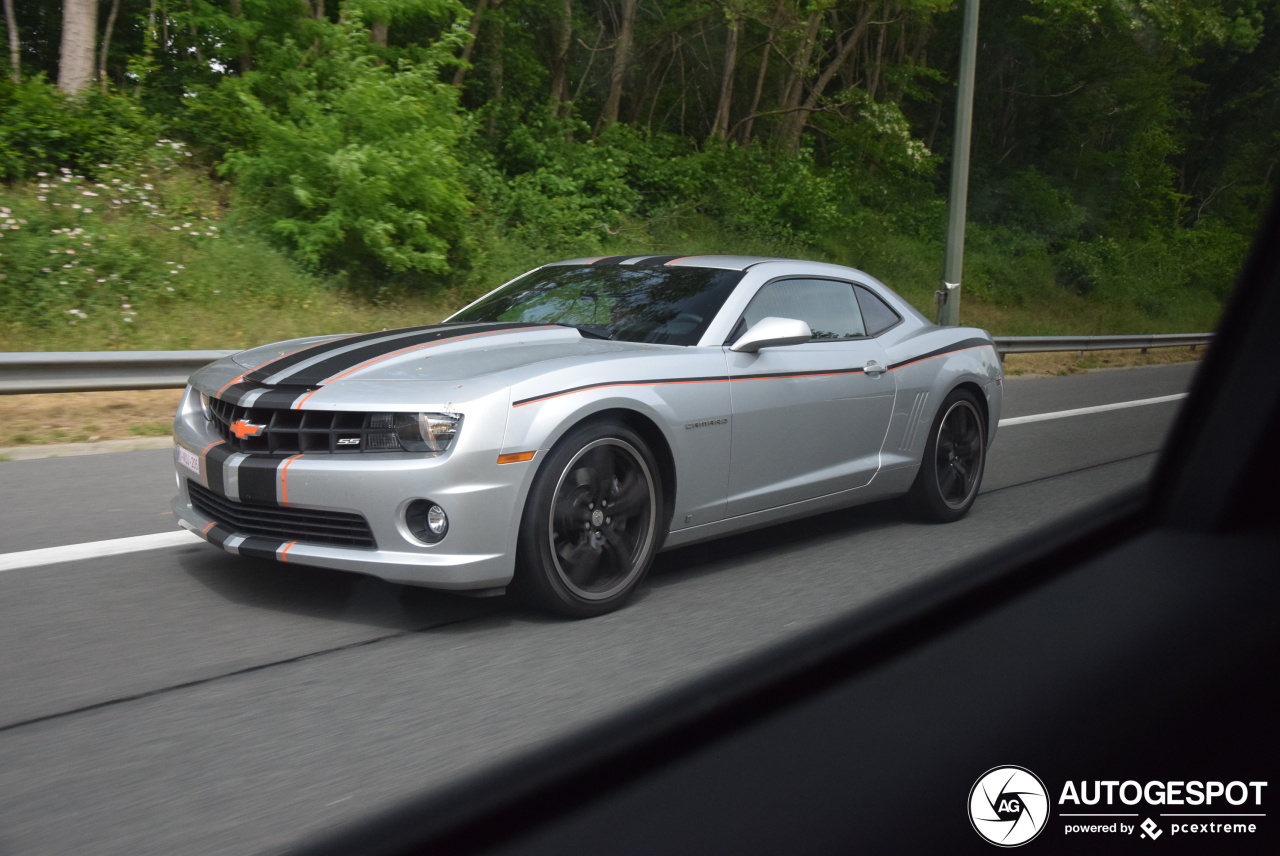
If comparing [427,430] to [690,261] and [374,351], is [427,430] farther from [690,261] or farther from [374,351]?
[690,261]

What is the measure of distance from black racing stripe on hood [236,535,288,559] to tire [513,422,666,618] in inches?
33.3

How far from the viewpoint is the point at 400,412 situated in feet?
12.7

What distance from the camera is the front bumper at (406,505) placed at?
379 cm

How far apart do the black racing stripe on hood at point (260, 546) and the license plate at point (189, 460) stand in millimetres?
473

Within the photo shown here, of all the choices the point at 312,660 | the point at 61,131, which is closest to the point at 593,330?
the point at 312,660

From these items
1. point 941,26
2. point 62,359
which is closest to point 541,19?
point 941,26

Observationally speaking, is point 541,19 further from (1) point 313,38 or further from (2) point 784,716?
(2) point 784,716

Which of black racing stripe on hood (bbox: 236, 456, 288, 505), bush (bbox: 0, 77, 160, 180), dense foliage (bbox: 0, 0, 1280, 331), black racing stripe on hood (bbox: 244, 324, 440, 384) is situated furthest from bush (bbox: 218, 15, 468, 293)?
black racing stripe on hood (bbox: 236, 456, 288, 505)

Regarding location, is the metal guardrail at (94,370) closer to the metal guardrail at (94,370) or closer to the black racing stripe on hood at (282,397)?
the metal guardrail at (94,370)

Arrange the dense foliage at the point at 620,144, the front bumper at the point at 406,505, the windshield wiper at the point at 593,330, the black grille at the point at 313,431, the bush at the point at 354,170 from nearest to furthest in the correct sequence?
1. the dense foliage at the point at 620,144
2. the front bumper at the point at 406,505
3. the black grille at the point at 313,431
4. the windshield wiper at the point at 593,330
5. the bush at the point at 354,170

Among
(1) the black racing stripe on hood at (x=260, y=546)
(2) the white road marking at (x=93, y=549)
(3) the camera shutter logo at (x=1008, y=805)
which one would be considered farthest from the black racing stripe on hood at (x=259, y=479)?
(3) the camera shutter logo at (x=1008, y=805)

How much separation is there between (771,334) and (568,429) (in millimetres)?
1084

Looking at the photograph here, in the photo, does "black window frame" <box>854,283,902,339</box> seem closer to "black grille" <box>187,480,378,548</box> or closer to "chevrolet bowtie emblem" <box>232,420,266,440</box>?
"black grille" <box>187,480,378,548</box>

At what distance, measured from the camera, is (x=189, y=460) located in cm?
444
